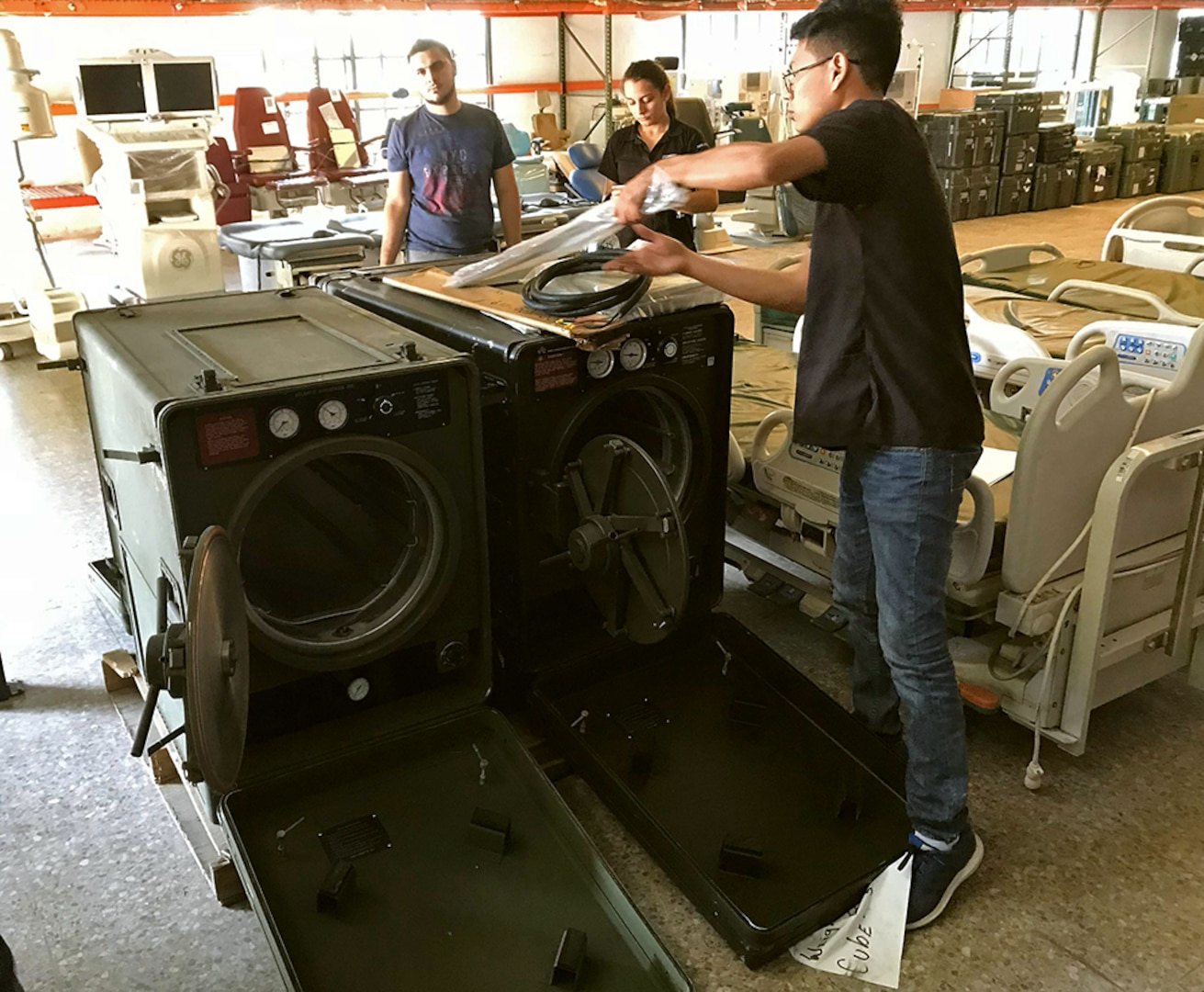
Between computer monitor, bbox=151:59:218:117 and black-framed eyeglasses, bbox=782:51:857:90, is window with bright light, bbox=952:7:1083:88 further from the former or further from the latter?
black-framed eyeglasses, bbox=782:51:857:90

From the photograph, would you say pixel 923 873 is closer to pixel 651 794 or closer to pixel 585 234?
pixel 651 794

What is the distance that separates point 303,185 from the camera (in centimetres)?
946

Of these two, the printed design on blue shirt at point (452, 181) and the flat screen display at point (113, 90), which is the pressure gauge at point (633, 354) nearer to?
the printed design on blue shirt at point (452, 181)

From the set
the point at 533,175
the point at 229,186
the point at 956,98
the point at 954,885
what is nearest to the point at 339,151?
the point at 229,186

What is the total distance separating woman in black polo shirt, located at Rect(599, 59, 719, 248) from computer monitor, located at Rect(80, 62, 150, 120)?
3.33 meters

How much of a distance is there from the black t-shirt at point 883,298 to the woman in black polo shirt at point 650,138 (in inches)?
79.3

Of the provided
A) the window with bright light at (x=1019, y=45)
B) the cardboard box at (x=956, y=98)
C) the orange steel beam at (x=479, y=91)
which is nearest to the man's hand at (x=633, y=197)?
the orange steel beam at (x=479, y=91)

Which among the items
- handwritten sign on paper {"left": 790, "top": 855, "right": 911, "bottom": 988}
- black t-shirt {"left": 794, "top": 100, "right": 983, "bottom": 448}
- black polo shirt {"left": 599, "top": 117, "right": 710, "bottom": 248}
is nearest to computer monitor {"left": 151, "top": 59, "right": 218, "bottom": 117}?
black polo shirt {"left": 599, "top": 117, "right": 710, "bottom": 248}

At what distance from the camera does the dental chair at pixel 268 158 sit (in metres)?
9.51

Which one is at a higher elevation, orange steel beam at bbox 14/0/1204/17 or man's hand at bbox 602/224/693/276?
orange steel beam at bbox 14/0/1204/17

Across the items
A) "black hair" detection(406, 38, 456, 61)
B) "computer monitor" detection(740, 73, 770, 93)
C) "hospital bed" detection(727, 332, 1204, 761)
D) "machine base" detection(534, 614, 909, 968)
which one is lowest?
"machine base" detection(534, 614, 909, 968)

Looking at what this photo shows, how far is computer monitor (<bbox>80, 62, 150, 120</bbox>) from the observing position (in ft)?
19.5

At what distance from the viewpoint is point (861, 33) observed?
1.94 meters

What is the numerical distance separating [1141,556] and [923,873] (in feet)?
3.34
